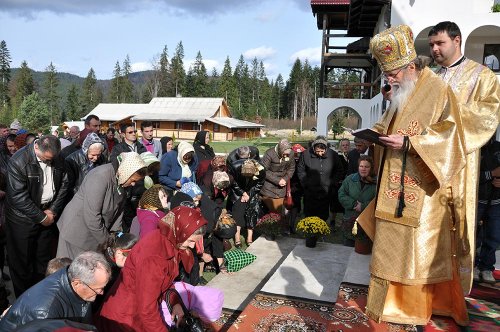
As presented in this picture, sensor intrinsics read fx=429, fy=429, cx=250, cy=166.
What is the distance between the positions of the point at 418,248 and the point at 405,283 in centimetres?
26

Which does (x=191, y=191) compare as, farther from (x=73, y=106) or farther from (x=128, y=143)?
(x=73, y=106)

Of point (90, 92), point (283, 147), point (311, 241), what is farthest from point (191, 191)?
point (90, 92)

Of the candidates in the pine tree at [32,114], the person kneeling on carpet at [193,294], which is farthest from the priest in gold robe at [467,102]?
the pine tree at [32,114]

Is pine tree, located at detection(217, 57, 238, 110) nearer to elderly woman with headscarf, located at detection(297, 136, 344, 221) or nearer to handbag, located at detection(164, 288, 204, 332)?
elderly woman with headscarf, located at detection(297, 136, 344, 221)

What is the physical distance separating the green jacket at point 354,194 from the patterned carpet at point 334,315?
170 cm

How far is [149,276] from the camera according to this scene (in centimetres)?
287

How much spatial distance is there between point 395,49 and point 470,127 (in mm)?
760

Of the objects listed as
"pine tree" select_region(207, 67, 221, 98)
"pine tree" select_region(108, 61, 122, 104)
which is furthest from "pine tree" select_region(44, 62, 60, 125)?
"pine tree" select_region(207, 67, 221, 98)

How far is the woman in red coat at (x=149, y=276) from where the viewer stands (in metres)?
2.87

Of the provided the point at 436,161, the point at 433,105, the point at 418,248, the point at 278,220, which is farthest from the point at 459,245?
the point at 278,220

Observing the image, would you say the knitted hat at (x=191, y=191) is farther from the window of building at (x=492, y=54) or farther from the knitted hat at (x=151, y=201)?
the window of building at (x=492, y=54)

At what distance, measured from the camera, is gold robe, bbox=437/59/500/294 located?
9.87 feet

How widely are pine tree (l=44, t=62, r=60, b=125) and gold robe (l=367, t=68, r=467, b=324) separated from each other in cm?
7680

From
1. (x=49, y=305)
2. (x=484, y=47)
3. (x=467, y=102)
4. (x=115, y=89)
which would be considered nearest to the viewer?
(x=49, y=305)
